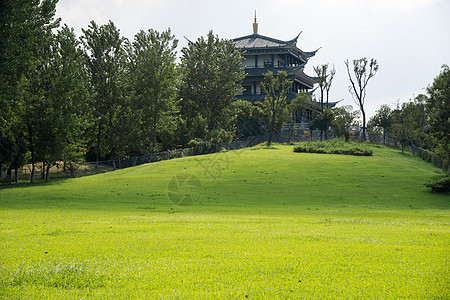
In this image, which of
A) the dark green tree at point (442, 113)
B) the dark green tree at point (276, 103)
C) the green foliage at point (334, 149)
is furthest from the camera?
the dark green tree at point (276, 103)

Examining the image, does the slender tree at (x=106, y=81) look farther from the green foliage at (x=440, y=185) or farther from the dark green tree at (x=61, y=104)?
the green foliage at (x=440, y=185)

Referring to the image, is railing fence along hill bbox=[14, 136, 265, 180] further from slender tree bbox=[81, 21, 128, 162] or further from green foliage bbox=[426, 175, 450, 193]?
green foliage bbox=[426, 175, 450, 193]

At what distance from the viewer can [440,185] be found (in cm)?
2953

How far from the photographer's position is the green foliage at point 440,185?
2958 cm

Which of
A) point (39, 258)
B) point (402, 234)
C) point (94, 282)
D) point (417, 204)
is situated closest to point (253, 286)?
point (94, 282)

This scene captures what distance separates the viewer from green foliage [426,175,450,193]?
2958 cm

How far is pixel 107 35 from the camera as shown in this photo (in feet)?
171

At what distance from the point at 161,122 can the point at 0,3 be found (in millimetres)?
30096

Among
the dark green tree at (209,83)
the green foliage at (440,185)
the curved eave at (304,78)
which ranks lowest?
the green foliage at (440,185)

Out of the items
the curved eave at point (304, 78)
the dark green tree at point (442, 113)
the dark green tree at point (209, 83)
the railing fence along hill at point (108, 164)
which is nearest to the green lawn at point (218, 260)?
the dark green tree at point (442, 113)

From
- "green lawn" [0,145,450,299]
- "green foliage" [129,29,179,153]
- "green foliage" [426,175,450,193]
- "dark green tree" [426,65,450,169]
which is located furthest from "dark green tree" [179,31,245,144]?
"green lawn" [0,145,450,299]

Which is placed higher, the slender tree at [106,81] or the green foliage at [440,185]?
the slender tree at [106,81]

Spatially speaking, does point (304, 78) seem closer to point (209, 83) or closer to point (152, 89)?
point (209, 83)

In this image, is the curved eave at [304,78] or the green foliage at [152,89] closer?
the green foliage at [152,89]
